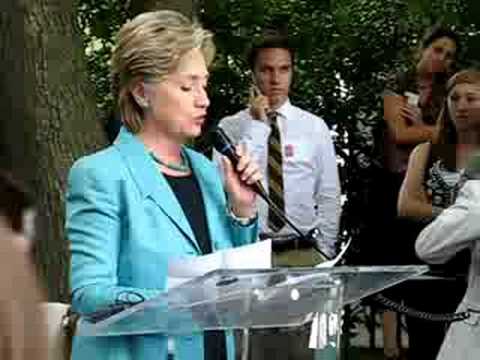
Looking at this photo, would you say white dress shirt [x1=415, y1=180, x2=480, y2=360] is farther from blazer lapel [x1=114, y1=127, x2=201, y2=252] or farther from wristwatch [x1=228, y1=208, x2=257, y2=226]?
→ blazer lapel [x1=114, y1=127, x2=201, y2=252]

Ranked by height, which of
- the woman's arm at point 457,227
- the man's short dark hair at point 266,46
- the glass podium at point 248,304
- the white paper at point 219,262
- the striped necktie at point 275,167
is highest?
the man's short dark hair at point 266,46

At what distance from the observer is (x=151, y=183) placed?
393 cm

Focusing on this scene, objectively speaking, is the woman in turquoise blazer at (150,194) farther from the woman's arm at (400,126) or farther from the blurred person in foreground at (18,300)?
the woman's arm at (400,126)

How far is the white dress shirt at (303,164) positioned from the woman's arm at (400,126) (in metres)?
0.49

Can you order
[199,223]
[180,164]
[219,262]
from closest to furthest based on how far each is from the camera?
[219,262], [199,223], [180,164]

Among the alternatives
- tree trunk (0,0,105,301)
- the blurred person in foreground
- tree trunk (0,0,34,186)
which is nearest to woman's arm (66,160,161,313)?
the blurred person in foreground

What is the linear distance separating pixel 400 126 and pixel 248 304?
4761mm

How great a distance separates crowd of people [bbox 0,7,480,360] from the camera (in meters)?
3.81

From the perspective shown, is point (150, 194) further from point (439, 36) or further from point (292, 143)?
point (439, 36)

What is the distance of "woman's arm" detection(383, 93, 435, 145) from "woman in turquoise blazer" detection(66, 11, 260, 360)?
3836mm

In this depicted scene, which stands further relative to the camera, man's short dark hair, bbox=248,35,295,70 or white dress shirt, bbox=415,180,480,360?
man's short dark hair, bbox=248,35,295,70

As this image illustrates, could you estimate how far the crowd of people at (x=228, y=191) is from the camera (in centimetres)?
381

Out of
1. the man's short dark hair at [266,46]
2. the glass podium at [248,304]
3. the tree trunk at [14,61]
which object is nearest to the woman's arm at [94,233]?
the glass podium at [248,304]

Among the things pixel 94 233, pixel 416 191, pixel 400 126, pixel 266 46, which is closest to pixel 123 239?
pixel 94 233
